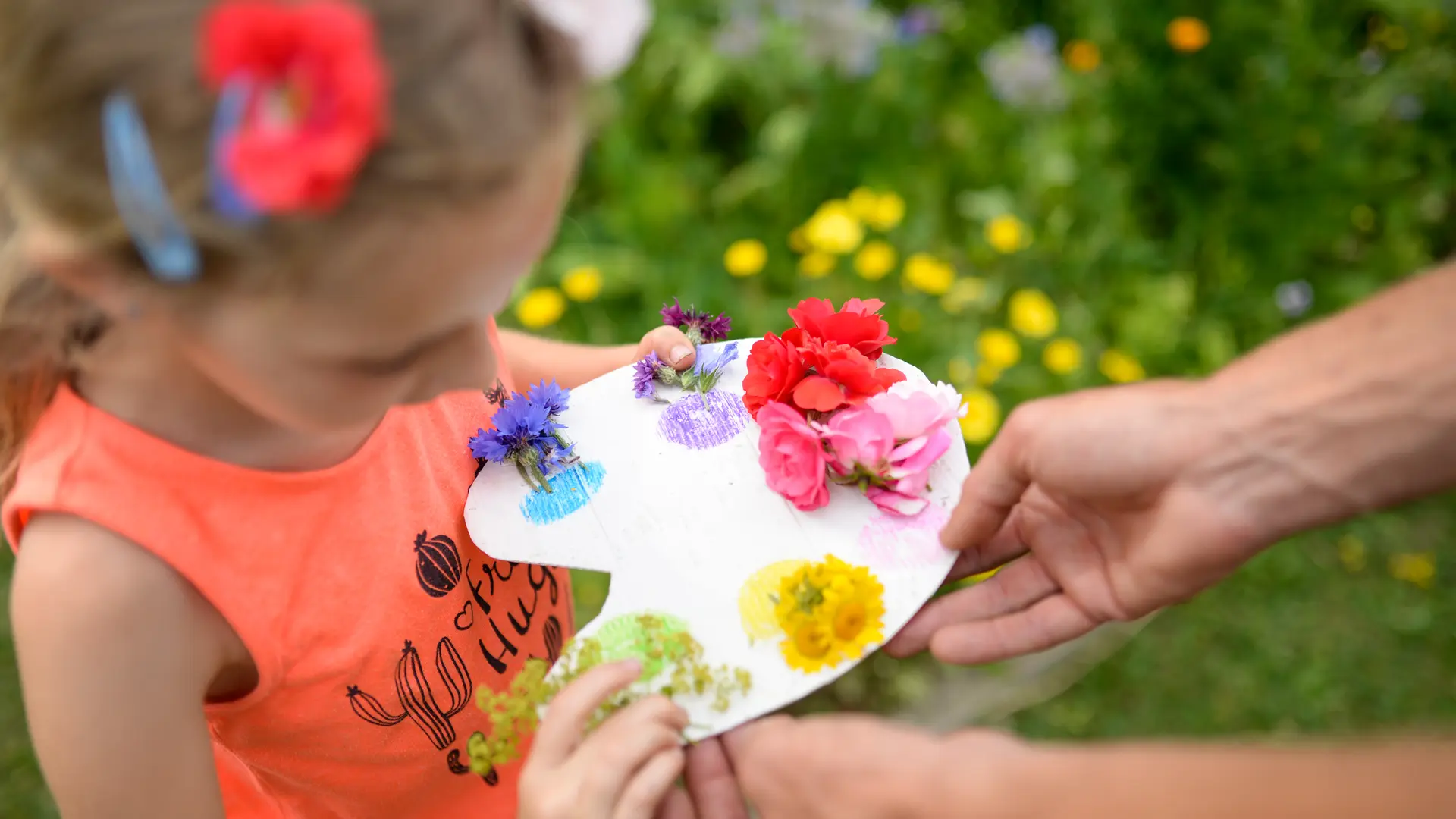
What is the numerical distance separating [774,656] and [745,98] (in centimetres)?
193

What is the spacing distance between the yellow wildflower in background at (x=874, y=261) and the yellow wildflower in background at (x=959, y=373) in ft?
0.83

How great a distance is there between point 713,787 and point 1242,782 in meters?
A: 0.49

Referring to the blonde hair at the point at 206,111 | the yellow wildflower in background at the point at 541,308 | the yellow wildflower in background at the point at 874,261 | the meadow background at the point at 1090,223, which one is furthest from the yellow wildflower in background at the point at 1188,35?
the blonde hair at the point at 206,111

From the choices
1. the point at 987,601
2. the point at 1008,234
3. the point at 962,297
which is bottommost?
the point at 987,601

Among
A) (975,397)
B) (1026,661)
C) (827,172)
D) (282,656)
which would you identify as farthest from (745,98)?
(282,656)

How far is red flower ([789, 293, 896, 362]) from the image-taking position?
1.19 meters

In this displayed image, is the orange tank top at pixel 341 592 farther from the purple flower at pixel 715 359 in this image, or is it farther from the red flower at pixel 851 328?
the red flower at pixel 851 328

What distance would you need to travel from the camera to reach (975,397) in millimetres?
1977

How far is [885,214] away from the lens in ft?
7.16

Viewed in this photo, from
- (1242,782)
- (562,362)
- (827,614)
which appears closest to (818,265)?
(562,362)


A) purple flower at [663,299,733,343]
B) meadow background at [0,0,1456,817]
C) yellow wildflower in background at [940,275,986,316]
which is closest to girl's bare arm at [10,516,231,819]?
purple flower at [663,299,733,343]

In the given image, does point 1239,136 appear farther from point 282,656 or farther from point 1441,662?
point 282,656

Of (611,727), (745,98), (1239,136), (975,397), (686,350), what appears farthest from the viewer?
(745,98)

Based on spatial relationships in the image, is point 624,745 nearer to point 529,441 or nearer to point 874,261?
point 529,441
